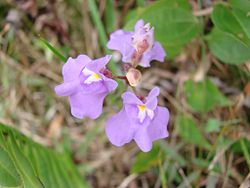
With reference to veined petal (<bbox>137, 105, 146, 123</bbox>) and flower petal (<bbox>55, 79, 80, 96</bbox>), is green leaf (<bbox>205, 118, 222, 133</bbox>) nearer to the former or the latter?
veined petal (<bbox>137, 105, 146, 123</bbox>)

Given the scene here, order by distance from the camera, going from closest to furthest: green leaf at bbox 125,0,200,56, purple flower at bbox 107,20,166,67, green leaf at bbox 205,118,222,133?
purple flower at bbox 107,20,166,67, green leaf at bbox 125,0,200,56, green leaf at bbox 205,118,222,133

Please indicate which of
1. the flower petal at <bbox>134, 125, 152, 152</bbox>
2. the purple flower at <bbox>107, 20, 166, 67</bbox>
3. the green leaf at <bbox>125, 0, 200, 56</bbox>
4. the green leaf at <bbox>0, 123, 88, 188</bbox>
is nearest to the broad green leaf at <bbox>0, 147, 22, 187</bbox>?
the green leaf at <bbox>0, 123, 88, 188</bbox>

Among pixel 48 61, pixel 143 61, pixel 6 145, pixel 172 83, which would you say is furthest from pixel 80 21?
pixel 6 145

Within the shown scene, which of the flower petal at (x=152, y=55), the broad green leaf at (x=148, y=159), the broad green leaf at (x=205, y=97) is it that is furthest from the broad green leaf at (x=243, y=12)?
the broad green leaf at (x=148, y=159)

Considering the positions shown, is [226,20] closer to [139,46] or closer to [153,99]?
[139,46]

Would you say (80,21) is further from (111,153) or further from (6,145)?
(6,145)

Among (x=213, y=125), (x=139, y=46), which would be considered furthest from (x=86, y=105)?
(x=213, y=125)
